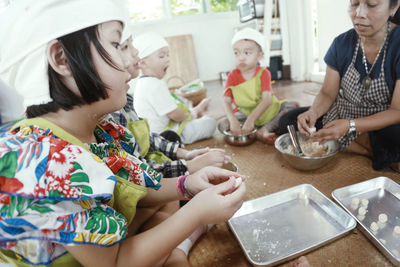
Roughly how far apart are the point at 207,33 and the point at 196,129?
2.73 meters

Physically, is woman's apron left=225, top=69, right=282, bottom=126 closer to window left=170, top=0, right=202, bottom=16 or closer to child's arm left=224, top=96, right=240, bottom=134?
child's arm left=224, top=96, right=240, bottom=134

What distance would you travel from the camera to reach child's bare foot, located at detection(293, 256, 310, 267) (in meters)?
0.63

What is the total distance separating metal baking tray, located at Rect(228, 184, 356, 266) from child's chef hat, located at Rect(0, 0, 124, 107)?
0.66m

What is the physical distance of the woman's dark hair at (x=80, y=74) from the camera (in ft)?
1.46

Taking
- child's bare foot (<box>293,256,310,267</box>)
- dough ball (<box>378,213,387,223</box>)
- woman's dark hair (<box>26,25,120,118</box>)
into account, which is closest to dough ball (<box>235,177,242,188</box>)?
child's bare foot (<box>293,256,310,267</box>)

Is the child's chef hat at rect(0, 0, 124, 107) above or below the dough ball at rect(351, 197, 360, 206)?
above

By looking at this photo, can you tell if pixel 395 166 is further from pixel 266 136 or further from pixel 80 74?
pixel 80 74

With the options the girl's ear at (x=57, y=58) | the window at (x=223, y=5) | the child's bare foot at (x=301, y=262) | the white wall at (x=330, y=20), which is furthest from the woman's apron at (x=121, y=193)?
the window at (x=223, y=5)

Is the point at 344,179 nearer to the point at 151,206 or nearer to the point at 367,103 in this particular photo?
the point at 367,103

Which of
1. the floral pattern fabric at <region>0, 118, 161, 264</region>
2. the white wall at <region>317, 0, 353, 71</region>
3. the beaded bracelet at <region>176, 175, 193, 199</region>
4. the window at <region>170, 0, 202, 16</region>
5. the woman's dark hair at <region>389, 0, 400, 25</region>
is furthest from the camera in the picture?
the window at <region>170, 0, 202, 16</region>

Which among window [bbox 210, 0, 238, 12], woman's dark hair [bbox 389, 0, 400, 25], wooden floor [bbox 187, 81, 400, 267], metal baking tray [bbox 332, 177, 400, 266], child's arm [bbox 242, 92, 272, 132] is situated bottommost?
wooden floor [bbox 187, 81, 400, 267]

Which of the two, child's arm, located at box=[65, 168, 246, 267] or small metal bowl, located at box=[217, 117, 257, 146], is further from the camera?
small metal bowl, located at box=[217, 117, 257, 146]

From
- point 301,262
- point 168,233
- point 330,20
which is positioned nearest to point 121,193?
point 168,233

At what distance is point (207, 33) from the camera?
379cm
